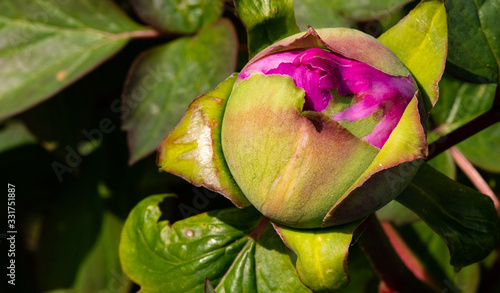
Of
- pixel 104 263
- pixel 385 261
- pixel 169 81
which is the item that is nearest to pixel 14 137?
pixel 104 263

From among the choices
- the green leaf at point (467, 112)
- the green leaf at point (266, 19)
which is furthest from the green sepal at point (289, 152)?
the green leaf at point (467, 112)

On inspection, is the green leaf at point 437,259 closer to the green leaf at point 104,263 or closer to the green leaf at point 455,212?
the green leaf at point 455,212

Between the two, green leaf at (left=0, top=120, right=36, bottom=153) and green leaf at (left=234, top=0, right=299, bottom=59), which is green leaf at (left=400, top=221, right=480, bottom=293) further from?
green leaf at (left=0, top=120, right=36, bottom=153)

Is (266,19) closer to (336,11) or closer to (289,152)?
(289,152)

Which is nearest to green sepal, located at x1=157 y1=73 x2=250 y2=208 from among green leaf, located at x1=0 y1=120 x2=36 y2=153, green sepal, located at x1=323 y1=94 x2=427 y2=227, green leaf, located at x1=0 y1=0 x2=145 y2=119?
green sepal, located at x1=323 y1=94 x2=427 y2=227

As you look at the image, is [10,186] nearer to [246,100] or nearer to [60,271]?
[60,271]

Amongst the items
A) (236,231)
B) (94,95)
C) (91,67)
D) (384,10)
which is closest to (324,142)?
(236,231)
